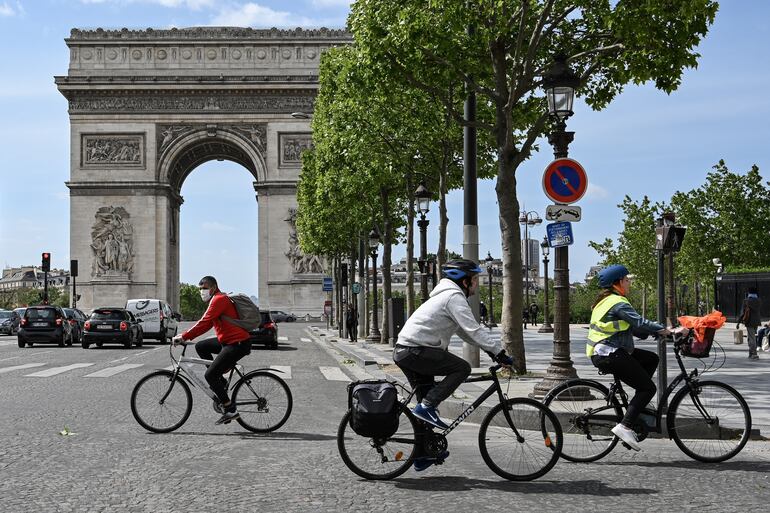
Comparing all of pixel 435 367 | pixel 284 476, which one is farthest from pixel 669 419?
pixel 284 476

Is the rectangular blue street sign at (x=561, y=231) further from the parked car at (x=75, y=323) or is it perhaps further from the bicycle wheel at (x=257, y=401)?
the parked car at (x=75, y=323)

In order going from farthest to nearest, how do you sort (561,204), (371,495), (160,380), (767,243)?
(767,243) < (561,204) < (160,380) < (371,495)

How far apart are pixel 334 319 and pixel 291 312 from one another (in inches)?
184

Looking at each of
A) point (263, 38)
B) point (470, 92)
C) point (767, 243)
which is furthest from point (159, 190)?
point (470, 92)

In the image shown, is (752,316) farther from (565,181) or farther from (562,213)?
(565,181)

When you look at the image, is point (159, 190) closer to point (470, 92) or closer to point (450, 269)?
point (470, 92)

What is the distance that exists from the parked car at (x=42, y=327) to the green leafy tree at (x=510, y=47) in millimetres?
19586

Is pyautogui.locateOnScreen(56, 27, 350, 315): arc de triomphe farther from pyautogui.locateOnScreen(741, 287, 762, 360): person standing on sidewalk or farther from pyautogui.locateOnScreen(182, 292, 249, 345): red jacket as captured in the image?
pyautogui.locateOnScreen(182, 292, 249, 345): red jacket

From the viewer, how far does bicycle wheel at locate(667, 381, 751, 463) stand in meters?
8.23

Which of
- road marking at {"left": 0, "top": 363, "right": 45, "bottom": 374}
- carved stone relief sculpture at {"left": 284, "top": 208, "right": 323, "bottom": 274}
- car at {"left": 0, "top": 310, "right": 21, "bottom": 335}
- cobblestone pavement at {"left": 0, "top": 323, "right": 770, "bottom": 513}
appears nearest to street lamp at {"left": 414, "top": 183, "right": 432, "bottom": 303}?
road marking at {"left": 0, "top": 363, "right": 45, "bottom": 374}

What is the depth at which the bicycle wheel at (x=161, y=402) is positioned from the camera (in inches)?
399

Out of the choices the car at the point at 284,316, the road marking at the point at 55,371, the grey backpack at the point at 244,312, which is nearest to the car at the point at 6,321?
the car at the point at 284,316

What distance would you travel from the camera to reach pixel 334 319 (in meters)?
61.9

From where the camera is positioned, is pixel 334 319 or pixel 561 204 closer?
pixel 561 204
